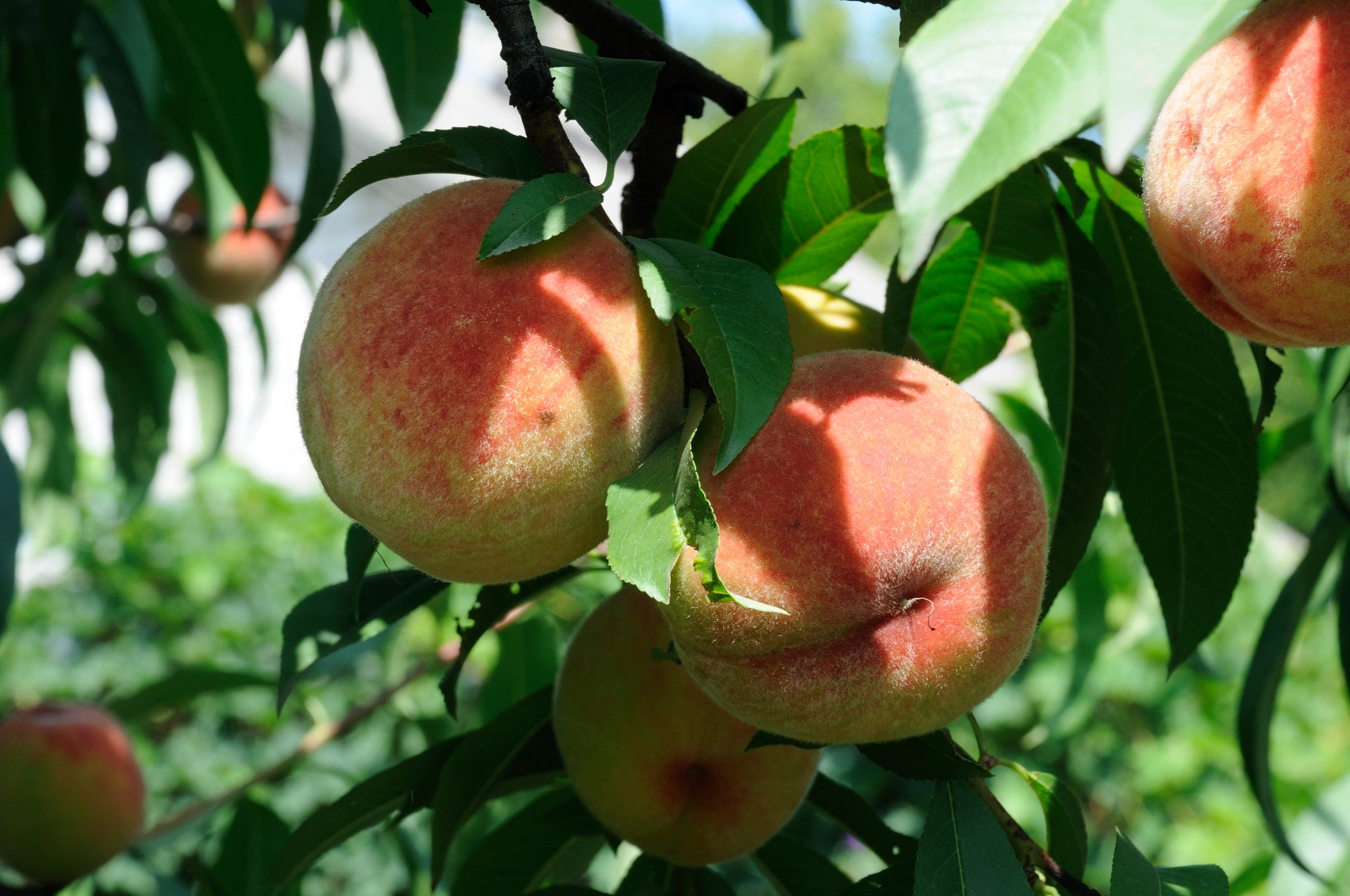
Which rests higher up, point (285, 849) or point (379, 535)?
point (379, 535)

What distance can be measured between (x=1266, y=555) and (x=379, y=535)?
2.47 meters

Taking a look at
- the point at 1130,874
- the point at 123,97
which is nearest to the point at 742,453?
the point at 1130,874

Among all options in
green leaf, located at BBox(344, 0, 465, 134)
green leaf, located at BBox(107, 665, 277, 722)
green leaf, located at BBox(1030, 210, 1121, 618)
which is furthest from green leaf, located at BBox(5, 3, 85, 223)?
green leaf, located at BBox(1030, 210, 1121, 618)

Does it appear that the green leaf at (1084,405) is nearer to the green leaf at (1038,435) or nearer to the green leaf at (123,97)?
the green leaf at (1038,435)

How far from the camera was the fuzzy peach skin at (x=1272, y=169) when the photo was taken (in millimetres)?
477

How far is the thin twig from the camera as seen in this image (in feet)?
2.07

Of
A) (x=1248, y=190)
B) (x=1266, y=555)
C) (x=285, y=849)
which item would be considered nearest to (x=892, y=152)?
(x=1248, y=190)

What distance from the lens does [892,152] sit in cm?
38

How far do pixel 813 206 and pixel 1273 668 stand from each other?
2.21ft

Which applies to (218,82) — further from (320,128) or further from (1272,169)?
(1272,169)

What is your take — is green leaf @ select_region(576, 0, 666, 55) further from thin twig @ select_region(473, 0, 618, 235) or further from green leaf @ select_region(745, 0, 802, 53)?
thin twig @ select_region(473, 0, 618, 235)

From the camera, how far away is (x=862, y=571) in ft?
1.82

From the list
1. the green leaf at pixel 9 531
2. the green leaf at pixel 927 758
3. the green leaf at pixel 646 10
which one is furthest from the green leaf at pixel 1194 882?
the green leaf at pixel 9 531

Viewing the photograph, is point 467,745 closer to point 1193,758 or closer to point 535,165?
point 535,165
